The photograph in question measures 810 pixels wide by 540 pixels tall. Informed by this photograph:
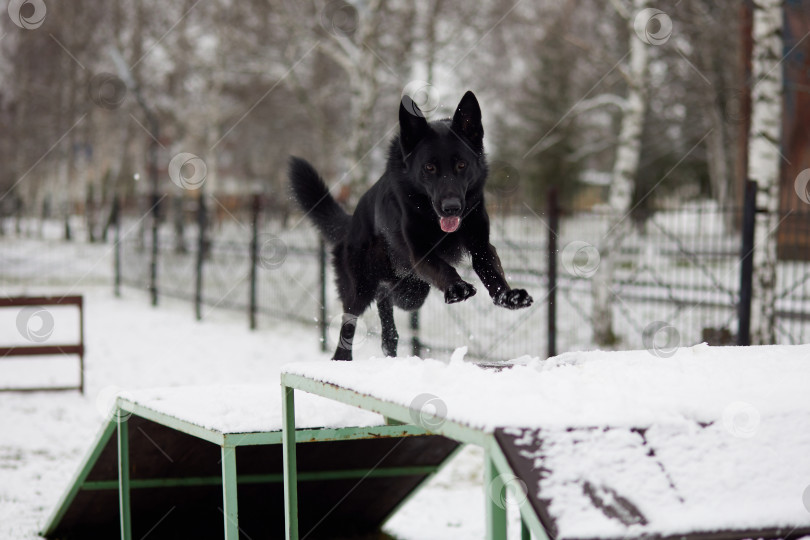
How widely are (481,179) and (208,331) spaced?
936 centimetres

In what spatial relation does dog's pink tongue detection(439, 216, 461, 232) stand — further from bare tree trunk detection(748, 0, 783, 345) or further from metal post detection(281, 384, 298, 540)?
bare tree trunk detection(748, 0, 783, 345)

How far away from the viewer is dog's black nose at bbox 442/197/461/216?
2.54 meters

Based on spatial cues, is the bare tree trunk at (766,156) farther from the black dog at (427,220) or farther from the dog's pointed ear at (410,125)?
the dog's pointed ear at (410,125)

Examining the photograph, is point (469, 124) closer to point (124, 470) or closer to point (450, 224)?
point (450, 224)

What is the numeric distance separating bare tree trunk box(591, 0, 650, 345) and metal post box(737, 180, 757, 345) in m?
2.40

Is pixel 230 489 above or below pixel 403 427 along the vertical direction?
below

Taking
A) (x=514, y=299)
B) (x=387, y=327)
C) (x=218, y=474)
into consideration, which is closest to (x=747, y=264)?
(x=387, y=327)

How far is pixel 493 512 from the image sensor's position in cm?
189

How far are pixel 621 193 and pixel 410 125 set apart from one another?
282 inches

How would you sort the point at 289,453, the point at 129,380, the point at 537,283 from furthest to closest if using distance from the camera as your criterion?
1. the point at 537,283
2. the point at 129,380
3. the point at 289,453

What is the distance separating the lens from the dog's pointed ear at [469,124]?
8.88 ft

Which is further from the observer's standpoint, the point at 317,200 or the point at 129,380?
the point at 129,380

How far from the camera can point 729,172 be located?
25.7 meters

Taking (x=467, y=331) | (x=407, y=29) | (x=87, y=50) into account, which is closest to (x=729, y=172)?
(x=407, y=29)
